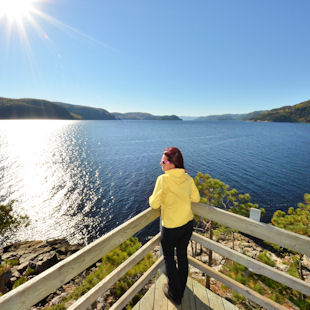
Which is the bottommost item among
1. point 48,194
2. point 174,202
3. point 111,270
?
point 48,194

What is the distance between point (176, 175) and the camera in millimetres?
2604

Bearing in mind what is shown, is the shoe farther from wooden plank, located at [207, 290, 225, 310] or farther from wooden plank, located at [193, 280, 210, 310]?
wooden plank, located at [207, 290, 225, 310]

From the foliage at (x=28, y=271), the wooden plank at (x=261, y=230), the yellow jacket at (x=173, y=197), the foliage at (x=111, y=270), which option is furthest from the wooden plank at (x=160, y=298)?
the foliage at (x=28, y=271)

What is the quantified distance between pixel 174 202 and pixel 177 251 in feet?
3.33

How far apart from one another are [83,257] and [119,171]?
30.9m

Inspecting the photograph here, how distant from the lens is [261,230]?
2.39m

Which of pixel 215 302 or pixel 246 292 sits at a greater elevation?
pixel 246 292

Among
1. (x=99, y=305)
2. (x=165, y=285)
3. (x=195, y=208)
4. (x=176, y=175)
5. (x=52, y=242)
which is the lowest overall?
(x=52, y=242)

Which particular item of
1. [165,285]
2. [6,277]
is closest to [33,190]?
[6,277]

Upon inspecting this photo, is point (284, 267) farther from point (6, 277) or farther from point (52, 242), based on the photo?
point (52, 242)

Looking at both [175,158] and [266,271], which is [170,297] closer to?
[266,271]

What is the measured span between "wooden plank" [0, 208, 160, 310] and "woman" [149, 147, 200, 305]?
1.91 feet

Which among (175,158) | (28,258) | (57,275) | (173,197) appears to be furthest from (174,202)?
(28,258)

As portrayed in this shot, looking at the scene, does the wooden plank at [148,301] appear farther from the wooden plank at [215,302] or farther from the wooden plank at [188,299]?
the wooden plank at [215,302]
